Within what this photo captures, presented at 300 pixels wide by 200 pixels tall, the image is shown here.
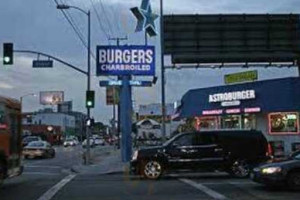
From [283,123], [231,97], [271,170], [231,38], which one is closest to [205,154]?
[271,170]

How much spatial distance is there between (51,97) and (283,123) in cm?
11993

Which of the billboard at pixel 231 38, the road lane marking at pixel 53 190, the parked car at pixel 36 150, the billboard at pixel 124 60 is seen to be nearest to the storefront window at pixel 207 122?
the billboard at pixel 231 38

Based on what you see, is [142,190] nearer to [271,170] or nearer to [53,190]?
[53,190]

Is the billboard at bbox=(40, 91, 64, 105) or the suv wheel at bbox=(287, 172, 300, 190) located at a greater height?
the billboard at bbox=(40, 91, 64, 105)

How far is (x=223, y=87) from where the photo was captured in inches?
1891

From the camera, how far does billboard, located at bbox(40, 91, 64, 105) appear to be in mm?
157875

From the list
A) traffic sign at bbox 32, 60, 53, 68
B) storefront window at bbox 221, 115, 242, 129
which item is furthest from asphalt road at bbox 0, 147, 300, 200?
storefront window at bbox 221, 115, 242, 129

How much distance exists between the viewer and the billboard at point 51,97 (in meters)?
158

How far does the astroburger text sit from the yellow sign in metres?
4.23

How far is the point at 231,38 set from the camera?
50.2 meters

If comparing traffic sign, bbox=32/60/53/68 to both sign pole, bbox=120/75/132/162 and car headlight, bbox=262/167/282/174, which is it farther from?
car headlight, bbox=262/167/282/174

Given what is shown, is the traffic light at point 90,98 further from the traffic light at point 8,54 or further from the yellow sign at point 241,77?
the yellow sign at point 241,77

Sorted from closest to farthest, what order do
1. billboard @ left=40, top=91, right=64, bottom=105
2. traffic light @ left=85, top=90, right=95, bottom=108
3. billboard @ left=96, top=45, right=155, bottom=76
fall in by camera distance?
traffic light @ left=85, top=90, right=95, bottom=108, billboard @ left=96, top=45, right=155, bottom=76, billboard @ left=40, top=91, right=64, bottom=105

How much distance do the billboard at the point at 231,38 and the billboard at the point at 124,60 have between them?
8.61 metres
